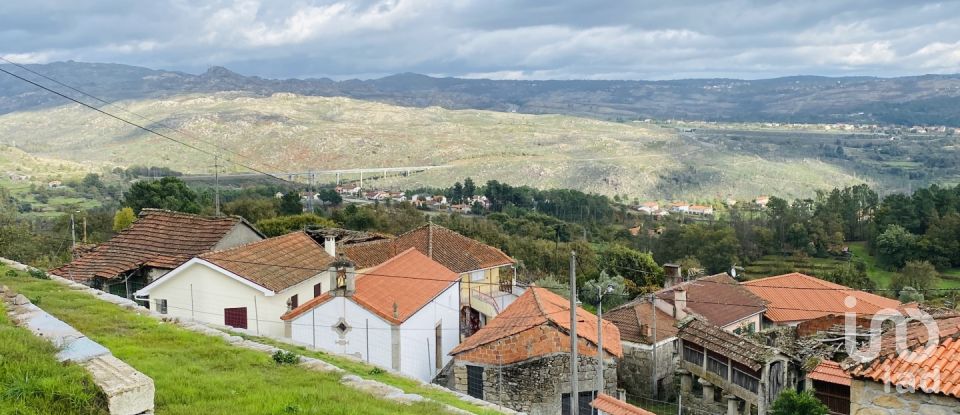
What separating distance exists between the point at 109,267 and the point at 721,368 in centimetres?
1857

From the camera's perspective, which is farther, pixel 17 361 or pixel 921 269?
pixel 921 269

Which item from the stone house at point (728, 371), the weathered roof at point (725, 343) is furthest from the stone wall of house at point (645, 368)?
the weathered roof at point (725, 343)

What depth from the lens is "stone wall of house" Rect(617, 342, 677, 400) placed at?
2554cm

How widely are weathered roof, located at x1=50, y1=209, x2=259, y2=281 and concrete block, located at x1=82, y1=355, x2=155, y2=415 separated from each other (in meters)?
15.5

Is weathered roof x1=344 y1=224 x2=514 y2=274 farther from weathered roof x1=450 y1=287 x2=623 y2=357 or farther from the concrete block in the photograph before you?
the concrete block

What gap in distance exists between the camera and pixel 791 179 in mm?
138875

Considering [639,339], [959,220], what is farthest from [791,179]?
[639,339]

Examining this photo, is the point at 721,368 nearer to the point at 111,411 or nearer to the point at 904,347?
the point at 904,347

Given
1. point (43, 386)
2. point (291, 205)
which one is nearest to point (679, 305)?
point (43, 386)

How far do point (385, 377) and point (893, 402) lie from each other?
744 cm

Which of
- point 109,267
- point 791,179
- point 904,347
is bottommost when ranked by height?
point 791,179

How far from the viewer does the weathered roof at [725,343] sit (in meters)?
21.0

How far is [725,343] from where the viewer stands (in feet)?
73.9

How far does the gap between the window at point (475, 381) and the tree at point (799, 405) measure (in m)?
6.89
